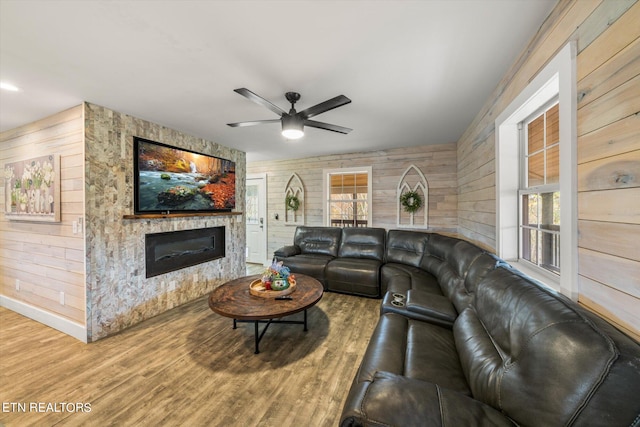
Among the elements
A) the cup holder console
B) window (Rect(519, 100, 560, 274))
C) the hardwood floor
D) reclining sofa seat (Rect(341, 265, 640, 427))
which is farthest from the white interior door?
window (Rect(519, 100, 560, 274))

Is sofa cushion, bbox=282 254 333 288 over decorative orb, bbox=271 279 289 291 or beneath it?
beneath

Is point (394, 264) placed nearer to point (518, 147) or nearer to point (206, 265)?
point (518, 147)

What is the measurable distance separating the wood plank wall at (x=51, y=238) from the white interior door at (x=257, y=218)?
3.50m

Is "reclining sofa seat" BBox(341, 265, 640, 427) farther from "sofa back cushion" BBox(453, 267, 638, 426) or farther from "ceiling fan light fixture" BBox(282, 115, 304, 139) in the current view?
"ceiling fan light fixture" BBox(282, 115, 304, 139)

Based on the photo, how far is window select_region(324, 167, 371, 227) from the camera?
4977mm

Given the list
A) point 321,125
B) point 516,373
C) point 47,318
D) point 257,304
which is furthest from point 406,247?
point 47,318

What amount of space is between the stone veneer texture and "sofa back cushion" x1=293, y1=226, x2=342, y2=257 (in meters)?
2.07

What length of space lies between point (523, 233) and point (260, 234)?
507 centimetres

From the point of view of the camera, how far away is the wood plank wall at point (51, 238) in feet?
8.23

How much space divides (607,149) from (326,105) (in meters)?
1.68

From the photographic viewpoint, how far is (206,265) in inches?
151

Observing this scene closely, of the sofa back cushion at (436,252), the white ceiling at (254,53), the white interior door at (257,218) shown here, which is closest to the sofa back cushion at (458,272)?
the sofa back cushion at (436,252)

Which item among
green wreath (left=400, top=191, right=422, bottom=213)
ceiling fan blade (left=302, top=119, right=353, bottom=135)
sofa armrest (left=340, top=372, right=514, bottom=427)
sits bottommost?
sofa armrest (left=340, top=372, right=514, bottom=427)

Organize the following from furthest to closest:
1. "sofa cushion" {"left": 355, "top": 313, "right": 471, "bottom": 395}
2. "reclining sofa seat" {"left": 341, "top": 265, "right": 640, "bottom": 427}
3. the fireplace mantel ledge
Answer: the fireplace mantel ledge → "sofa cushion" {"left": 355, "top": 313, "right": 471, "bottom": 395} → "reclining sofa seat" {"left": 341, "top": 265, "right": 640, "bottom": 427}
